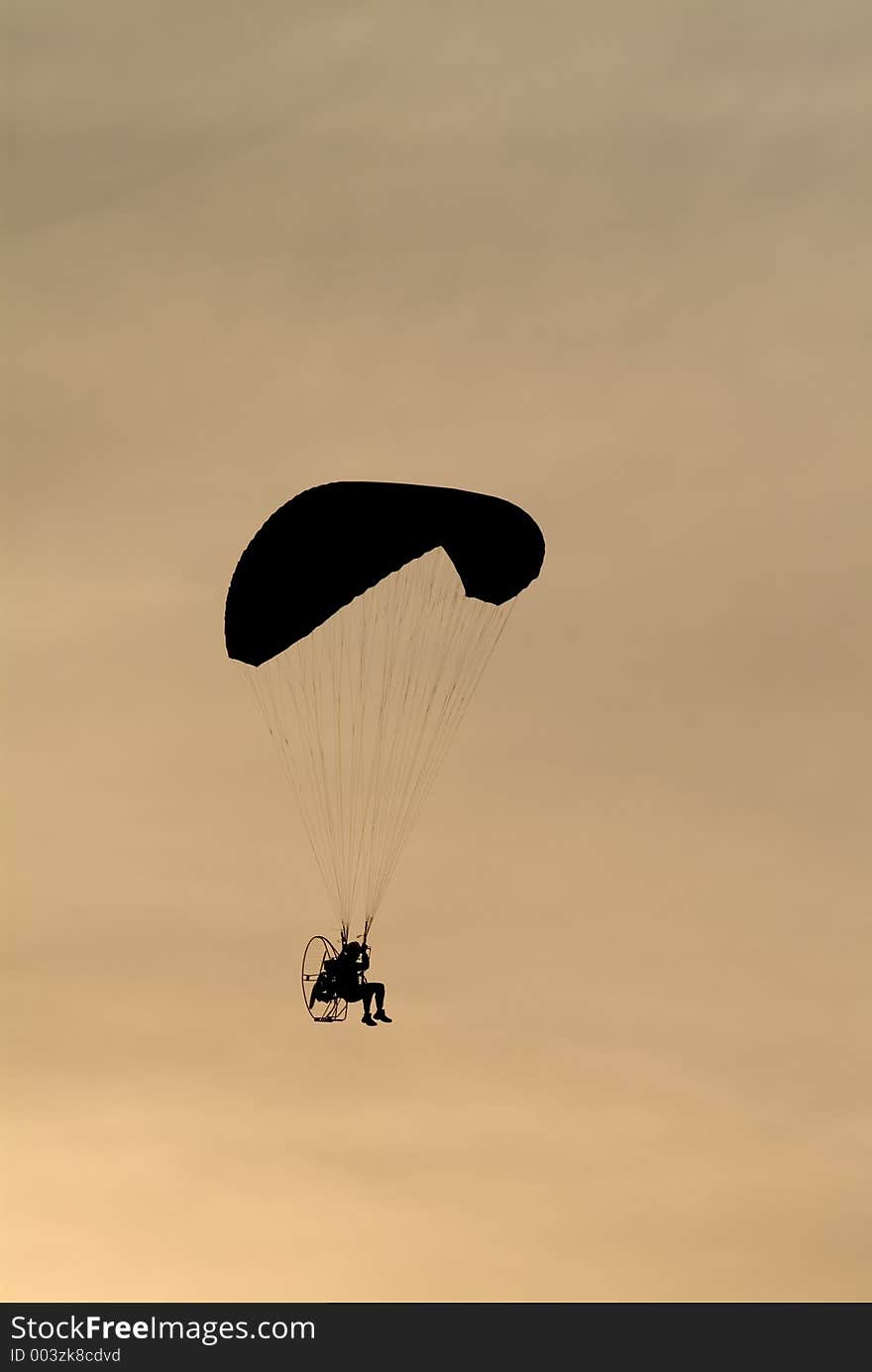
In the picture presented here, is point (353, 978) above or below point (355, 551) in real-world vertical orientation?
below

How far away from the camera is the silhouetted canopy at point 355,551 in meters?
41.4

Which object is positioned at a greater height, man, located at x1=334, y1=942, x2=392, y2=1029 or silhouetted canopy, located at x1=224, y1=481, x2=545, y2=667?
silhouetted canopy, located at x1=224, y1=481, x2=545, y2=667

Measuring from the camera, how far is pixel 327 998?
40.2 m

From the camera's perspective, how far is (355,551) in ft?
136

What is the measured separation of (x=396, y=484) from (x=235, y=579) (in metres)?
3.33

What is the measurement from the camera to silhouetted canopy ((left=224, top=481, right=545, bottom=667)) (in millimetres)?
41375

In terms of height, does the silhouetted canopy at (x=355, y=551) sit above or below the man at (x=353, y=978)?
above
